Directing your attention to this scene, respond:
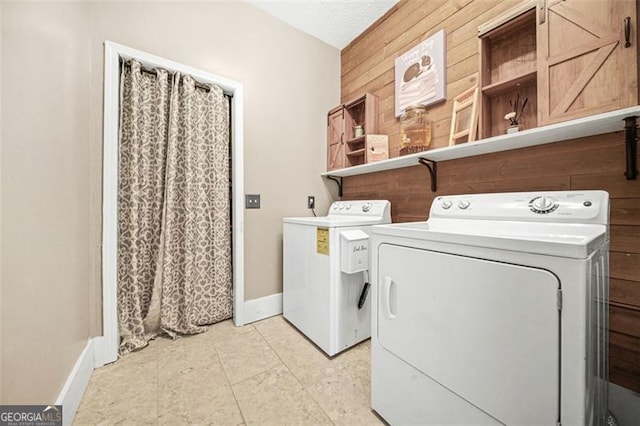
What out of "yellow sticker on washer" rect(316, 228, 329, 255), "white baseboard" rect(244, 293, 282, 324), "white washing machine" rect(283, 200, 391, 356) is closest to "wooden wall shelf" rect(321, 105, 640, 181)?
"white washing machine" rect(283, 200, 391, 356)

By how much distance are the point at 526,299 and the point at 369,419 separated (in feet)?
2.80

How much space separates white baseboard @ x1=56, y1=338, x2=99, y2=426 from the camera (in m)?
1.00

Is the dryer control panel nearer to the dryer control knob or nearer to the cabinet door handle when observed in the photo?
the dryer control knob

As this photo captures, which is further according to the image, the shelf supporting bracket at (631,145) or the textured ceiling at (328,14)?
the textured ceiling at (328,14)

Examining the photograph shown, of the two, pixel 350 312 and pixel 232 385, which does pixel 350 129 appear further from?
pixel 232 385

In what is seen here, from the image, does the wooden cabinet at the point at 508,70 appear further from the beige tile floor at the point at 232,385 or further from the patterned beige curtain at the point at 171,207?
the patterned beige curtain at the point at 171,207

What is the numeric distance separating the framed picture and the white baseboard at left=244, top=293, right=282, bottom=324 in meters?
1.84

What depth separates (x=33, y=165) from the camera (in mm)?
871

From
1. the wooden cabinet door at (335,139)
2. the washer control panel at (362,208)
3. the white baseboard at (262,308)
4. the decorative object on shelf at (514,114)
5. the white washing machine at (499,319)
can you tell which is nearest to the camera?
the white washing machine at (499,319)

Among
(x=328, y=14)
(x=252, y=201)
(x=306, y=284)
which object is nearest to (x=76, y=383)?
(x=306, y=284)

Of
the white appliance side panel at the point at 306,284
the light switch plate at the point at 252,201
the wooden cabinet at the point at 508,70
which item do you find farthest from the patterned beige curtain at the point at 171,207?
the wooden cabinet at the point at 508,70

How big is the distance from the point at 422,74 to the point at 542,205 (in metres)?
1.23

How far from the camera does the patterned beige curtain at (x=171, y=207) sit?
1552mm

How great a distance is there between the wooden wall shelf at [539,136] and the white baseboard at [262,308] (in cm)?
148
